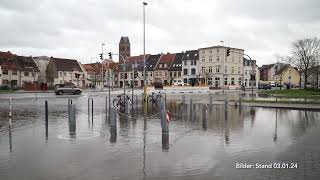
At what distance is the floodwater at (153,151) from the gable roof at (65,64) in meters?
92.0

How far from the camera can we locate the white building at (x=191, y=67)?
104 meters

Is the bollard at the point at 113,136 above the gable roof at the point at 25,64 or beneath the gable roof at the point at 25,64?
beneath

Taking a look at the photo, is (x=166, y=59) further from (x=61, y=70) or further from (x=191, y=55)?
(x=61, y=70)

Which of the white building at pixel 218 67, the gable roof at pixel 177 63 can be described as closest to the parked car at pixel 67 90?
the white building at pixel 218 67

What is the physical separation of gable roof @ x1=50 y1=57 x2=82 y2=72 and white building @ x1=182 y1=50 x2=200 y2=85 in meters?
34.5

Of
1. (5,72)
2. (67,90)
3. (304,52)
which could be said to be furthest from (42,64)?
(304,52)

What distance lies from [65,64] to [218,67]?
156 ft

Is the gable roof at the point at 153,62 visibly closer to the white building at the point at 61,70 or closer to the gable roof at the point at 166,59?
the gable roof at the point at 166,59

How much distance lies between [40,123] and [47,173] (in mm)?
9801

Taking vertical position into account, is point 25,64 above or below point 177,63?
below

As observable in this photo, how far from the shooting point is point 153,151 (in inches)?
404

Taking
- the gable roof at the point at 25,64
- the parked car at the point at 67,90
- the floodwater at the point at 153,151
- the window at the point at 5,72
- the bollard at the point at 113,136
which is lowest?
the floodwater at the point at 153,151

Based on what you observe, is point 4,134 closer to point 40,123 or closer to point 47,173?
point 40,123

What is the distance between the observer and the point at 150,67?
11738 centimetres
